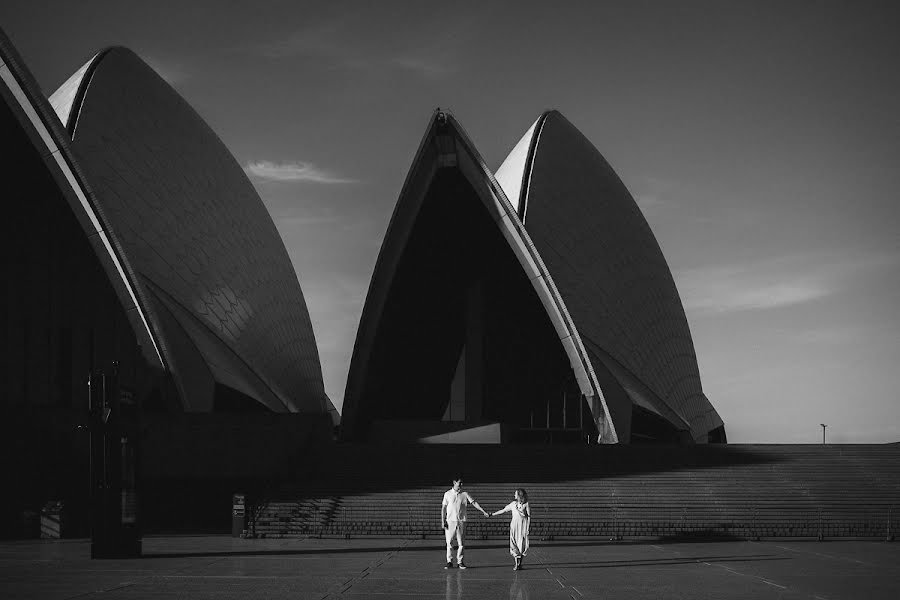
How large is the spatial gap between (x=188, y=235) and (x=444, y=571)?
18829 millimetres

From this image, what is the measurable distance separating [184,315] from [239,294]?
3203mm

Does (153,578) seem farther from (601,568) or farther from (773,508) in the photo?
(773,508)

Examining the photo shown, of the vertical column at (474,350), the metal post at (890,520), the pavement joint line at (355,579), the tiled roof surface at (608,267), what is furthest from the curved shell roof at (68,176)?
the metal post at (890,520)

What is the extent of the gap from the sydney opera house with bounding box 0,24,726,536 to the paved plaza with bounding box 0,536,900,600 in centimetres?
697

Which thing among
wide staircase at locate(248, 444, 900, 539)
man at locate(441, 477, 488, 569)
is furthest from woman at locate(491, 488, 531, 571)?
wide staircase at locate(248, 444, 900, 539)

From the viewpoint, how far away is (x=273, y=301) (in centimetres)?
3391

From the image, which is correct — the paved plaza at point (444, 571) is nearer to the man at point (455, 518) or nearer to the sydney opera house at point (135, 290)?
the man at point (455, 518)

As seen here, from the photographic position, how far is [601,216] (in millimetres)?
36906

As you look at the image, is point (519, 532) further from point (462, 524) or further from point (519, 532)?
point (462, 524)

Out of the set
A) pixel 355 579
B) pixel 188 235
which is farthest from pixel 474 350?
pixel 355 579

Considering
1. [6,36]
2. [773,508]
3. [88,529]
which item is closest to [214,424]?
[88,529]

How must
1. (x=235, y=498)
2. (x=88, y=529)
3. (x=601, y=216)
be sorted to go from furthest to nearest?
(x=601, y=216)
(x=88, y=529)
(x=235, y=498)

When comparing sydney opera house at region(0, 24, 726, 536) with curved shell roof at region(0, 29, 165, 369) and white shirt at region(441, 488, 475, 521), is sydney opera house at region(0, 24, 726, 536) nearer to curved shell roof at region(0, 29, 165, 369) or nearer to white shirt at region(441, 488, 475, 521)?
curved shell roof at region(0, 29, 165, 369)

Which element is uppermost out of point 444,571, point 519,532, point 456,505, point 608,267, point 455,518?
point 608,267
